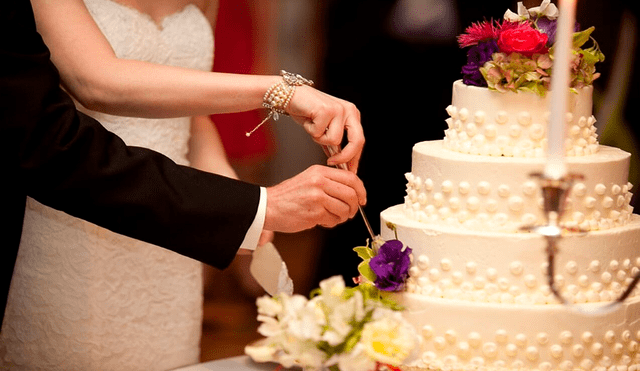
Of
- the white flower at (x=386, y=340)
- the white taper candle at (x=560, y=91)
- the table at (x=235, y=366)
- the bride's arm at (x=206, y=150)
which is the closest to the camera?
the white taper candle at (x=560, y=91)

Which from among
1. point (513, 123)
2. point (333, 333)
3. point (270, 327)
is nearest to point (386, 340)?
point (333, 333)

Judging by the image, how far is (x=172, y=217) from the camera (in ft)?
5.16

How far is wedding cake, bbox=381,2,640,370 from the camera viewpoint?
167cm

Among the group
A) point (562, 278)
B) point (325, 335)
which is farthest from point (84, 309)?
point (562, 278)

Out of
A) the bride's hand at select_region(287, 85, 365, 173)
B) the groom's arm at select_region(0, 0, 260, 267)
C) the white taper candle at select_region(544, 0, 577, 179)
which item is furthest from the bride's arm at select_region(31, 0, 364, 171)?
the white taper candle at select_region(544, 0, 577, 179)

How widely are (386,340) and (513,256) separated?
1.88 ft

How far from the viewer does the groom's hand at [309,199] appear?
5.39 feet

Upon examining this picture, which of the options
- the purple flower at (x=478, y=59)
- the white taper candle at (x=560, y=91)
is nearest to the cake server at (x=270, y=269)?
the purple flower at (x=478, y=59)

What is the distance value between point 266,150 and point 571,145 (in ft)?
12.3

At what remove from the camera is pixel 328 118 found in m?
1.66

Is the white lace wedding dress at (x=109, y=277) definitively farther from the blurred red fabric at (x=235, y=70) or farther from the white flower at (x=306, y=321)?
the blurred red fabric at (x=235, y=70)

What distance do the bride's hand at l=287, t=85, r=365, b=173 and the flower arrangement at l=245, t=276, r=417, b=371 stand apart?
1.58ft

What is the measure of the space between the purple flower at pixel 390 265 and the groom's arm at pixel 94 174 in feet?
1.00

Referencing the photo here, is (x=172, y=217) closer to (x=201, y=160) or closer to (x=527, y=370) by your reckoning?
(x=201, y=160)
